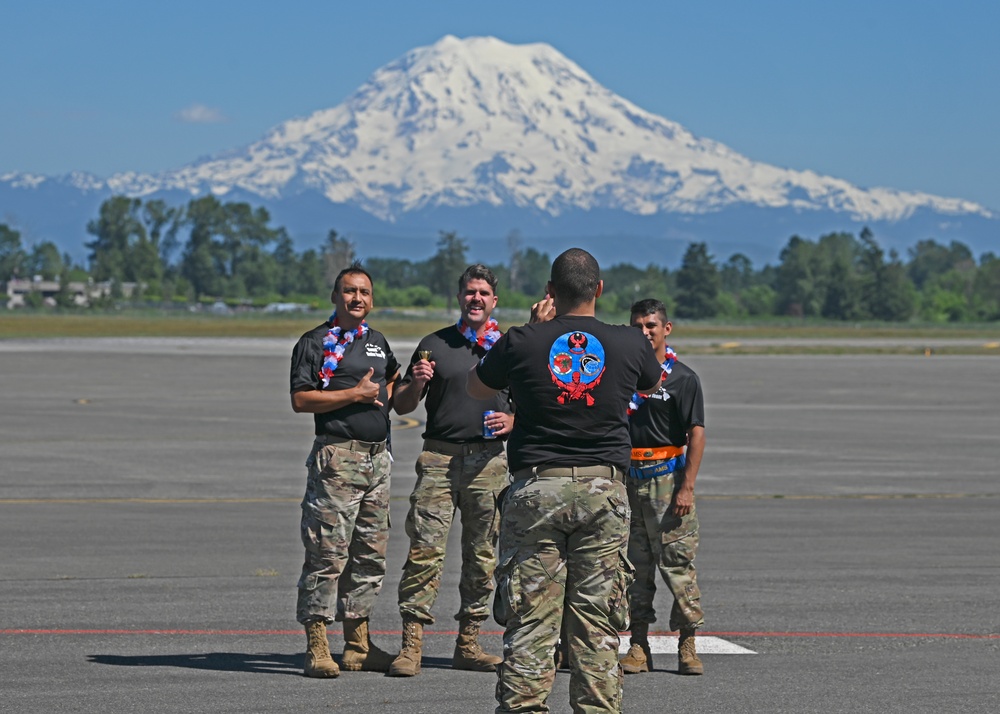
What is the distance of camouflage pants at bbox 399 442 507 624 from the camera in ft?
29.8

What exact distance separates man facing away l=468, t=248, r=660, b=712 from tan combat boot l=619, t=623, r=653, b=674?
7.26 feet

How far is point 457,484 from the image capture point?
30.0 feet

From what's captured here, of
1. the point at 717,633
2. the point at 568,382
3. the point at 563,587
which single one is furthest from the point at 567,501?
the point at 717,633

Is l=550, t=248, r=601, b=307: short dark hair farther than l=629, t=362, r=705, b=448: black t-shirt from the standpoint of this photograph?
No

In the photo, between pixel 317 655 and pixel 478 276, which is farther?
pixel 478 276

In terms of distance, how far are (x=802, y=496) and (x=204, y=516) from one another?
723cm

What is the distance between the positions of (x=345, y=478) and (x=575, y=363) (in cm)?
252

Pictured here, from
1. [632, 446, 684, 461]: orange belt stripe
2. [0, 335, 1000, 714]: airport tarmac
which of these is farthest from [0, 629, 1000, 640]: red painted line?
[632, 446, 684, 461]: orange belt stripe

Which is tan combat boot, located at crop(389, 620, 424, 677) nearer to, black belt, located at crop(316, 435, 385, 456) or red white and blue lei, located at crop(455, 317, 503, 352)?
black belt, located at crop(316, 435, 385, 456)

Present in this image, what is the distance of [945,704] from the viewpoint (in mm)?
8133

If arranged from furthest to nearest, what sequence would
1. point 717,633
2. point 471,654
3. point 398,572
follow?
point 398,572 < point 717,633 < point 471,654

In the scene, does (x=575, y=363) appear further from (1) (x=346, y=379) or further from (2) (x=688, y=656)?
(2) (x=688, y=656)

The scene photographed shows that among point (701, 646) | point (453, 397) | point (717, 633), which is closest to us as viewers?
point (453, 397)

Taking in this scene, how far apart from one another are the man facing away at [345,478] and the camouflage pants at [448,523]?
0.21m
